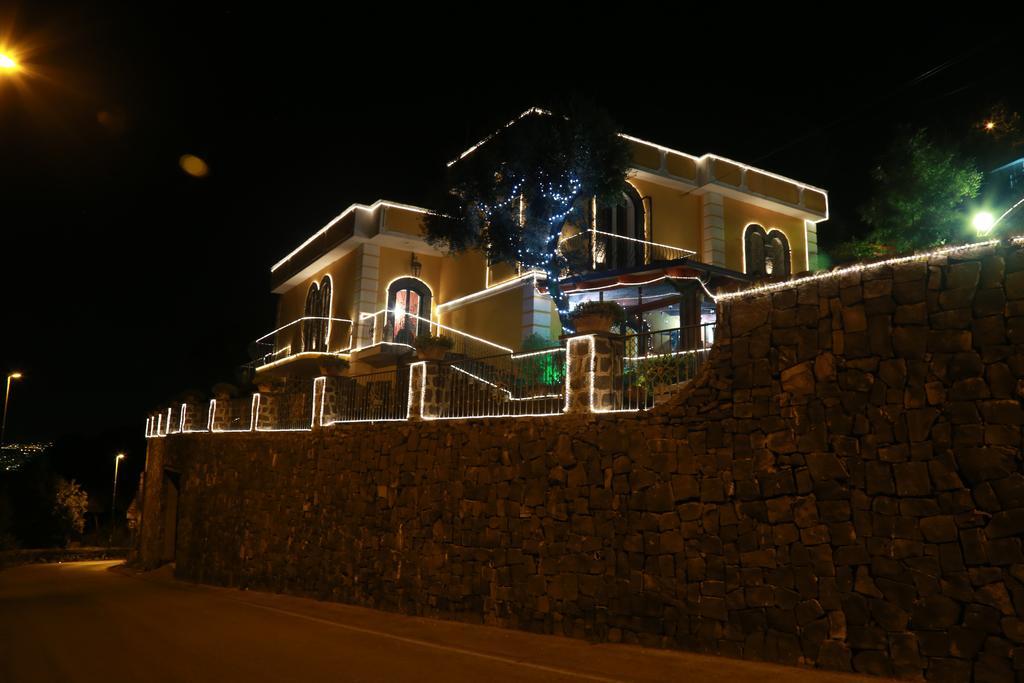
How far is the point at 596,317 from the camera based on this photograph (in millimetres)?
10625

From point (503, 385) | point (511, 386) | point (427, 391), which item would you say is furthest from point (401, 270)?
point (511, 386)

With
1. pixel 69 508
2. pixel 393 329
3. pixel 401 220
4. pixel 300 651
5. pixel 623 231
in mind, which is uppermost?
pixel 401 220

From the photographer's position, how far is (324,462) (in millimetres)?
15508

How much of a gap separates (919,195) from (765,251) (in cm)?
400

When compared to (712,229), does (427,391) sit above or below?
below

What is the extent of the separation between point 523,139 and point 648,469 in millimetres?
10013

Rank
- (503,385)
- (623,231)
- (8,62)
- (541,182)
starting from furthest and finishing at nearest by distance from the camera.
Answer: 1. (623,231)
2. (541,182)
3. (503,385)
4. (8,62)

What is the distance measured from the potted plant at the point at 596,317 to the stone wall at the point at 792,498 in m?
1.29

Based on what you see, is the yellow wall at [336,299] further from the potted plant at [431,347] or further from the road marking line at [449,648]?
the road marking line at [449,648]

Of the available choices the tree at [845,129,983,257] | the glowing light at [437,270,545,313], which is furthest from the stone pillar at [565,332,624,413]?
the tree at [845,129,983,257]

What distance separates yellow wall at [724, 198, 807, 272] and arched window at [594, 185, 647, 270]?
2.75 meters

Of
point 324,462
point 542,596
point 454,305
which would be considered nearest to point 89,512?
point 454,305

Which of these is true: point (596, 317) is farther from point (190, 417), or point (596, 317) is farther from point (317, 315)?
point (317, 315)

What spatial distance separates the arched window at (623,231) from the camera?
19219 millimetres
